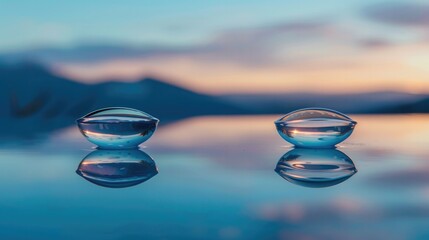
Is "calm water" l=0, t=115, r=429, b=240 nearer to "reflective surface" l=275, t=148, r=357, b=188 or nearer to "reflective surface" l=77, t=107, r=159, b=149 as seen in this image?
"reflective surface" l=275, t=148, r=357, b=188

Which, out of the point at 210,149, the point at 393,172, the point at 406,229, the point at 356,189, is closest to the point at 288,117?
the point at 210,149

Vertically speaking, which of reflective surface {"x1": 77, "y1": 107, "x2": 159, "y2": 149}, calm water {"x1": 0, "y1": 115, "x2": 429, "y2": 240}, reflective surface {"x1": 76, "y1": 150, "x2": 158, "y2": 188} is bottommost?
calm water {"x1": 0, "y1": 115, "x2": 429, "y2": 240}

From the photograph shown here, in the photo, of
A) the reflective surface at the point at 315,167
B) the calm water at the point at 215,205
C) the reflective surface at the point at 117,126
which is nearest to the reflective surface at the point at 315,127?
the reflective surface at the point at 315,167

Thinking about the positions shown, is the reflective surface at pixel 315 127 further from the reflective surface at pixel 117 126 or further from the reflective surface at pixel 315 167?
the reflective surface at pixel 117 126

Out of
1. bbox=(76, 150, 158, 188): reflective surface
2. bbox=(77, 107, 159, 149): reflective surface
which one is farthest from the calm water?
bbox=(77, 107, 159, 149): reflective surface

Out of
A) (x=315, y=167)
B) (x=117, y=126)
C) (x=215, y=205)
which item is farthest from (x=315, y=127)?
(x=215, y=205)

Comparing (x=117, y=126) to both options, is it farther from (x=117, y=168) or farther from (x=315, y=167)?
(x=315, y=167)

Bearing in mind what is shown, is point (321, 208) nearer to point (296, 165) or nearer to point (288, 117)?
point (296, 165)
